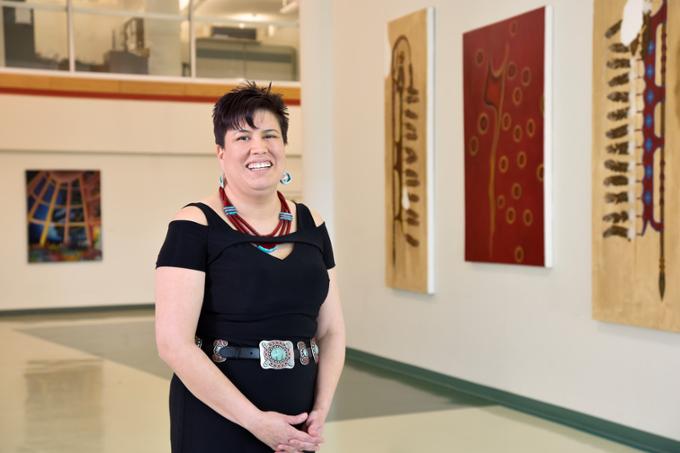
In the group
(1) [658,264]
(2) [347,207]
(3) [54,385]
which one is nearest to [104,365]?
(3) [54,385]

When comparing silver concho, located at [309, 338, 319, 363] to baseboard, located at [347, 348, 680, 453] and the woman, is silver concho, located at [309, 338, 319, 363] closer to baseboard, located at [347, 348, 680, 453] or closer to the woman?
the woman

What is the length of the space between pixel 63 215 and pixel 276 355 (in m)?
12.3

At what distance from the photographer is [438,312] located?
7.59 meters

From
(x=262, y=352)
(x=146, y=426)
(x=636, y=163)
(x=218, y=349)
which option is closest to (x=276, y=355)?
(x=262, y=352)

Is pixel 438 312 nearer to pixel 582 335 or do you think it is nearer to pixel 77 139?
pixel 582 335

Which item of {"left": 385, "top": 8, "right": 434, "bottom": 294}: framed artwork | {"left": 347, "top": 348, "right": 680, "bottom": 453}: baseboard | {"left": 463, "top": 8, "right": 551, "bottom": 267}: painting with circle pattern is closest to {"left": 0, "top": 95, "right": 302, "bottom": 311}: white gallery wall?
{"left": 385, "top": 8, "right": 434, "bottom": 294}: framed artwork

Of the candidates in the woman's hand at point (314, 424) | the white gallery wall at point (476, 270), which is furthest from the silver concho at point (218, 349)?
the white gallery wall at point (476, 270)

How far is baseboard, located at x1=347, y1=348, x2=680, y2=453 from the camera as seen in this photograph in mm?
5371

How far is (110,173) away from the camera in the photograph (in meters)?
13.8

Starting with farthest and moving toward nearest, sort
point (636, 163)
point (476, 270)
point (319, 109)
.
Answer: point (319, 109)
point (476, 270)
point (636, 163)

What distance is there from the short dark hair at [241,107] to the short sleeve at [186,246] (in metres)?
0.24

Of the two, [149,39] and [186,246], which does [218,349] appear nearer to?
[186,246]

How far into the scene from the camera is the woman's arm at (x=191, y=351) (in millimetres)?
2029

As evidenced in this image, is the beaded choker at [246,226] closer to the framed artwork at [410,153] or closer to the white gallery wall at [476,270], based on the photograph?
the white gallery wall at [476,270]
